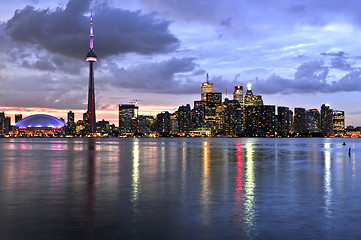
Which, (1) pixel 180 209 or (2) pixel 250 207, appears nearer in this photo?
(1) pixel 180 209

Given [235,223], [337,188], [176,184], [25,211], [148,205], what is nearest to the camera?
[235,223]

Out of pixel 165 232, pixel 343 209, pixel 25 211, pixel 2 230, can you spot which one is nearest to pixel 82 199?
pixel 25 211

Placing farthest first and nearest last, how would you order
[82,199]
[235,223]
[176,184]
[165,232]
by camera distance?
[176,184], [82,199], [235,223], [165,232]

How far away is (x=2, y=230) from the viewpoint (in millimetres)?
17938

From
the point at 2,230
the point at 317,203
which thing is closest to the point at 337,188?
the point at 317,203

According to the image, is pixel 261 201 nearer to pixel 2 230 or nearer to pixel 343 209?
pixel 343 209

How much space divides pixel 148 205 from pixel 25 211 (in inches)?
272

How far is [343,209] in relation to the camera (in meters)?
23.5

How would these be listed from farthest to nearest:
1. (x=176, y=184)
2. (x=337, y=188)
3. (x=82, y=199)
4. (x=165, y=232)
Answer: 1. (x=176, y=184)
2. (x=337, y=188)
3. (x=82, y=199)
4. (x=165, y=232)

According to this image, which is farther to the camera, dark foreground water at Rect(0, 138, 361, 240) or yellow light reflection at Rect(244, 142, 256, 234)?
yellow light reflection at Rect(244, 142, 256, 234)

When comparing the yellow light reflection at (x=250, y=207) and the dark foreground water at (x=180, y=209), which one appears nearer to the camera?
the dark foreground water at (x=180, y=209)

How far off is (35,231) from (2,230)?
1.47 metres

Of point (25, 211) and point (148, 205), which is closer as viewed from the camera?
point (25, 211)

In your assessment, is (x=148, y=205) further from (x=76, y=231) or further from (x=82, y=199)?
(x=76, y=231)
